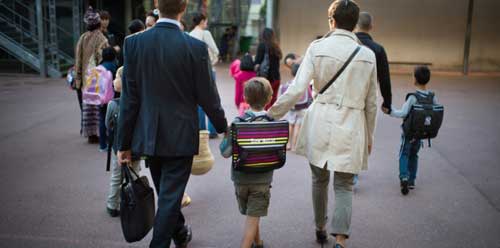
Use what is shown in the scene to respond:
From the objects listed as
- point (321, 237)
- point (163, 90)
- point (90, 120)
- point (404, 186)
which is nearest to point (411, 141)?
point (404, 186)

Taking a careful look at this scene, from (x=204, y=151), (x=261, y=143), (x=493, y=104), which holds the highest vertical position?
(x=261, y=143)

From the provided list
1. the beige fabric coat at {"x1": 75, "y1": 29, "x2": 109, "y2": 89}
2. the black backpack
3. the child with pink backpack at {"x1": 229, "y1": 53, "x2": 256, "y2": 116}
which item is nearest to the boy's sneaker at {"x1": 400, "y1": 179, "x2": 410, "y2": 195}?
the black backpack

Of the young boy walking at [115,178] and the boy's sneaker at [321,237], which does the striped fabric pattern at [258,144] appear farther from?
the young boy walking at [115,178]

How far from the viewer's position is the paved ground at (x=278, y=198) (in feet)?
13.7

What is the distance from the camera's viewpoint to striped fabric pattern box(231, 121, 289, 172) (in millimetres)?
3408

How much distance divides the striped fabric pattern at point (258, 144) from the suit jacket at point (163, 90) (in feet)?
0.99

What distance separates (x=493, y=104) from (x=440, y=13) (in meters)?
8.12

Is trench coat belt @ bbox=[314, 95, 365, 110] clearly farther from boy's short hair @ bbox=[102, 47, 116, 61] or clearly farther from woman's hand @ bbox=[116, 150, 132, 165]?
boy's short hair @ bbox=[102, 47, 116, 61]

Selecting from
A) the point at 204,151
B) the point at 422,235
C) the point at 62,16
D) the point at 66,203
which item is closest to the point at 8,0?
the point at 62,16

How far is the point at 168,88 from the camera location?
3137mm

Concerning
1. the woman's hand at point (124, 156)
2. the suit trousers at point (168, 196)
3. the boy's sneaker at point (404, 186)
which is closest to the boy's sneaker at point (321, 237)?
the suit trousers at point (168, 196)

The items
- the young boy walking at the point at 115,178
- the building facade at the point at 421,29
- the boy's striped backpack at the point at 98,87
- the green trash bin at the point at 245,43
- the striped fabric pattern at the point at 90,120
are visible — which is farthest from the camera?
the green trash bin at the point at 245,43

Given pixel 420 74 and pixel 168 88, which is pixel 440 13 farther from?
pixel 168 88

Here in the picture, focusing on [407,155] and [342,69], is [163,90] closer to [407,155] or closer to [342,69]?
[342,69]
